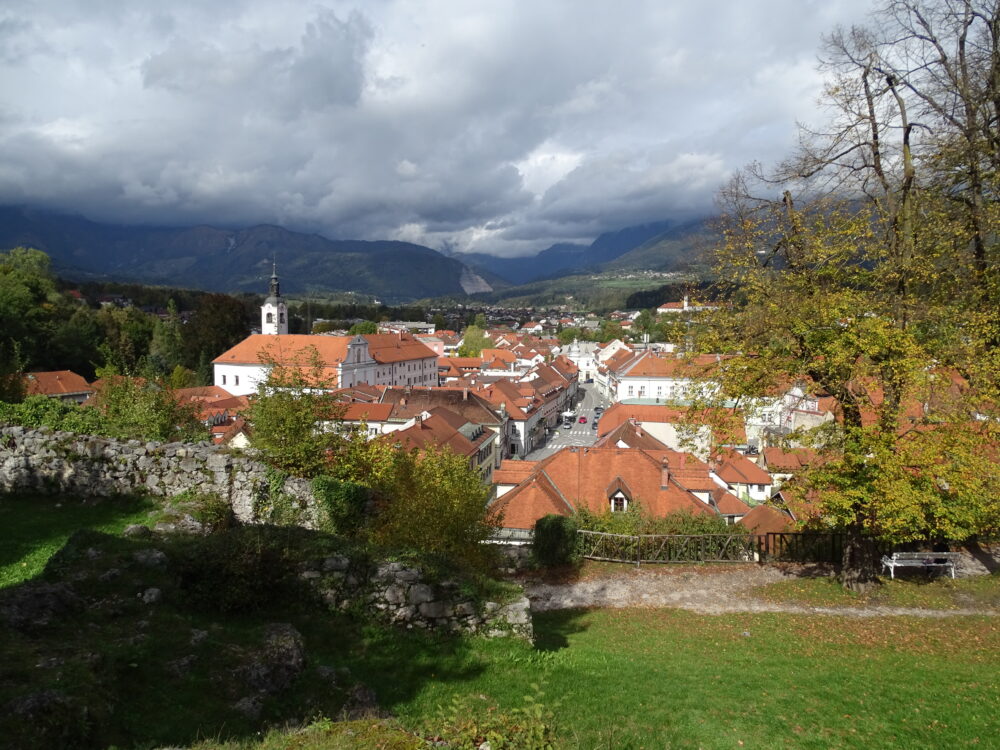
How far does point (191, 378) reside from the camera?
285 ft

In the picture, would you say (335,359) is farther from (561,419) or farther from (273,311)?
(561,419)

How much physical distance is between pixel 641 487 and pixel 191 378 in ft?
251

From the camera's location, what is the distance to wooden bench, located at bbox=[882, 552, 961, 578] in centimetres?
1558

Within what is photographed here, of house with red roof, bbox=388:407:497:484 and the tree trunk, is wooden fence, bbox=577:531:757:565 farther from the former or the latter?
house with red roof, bbox=388:407:497:484

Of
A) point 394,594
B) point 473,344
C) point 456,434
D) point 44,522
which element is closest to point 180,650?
point 394,594

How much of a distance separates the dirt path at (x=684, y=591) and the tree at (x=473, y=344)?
12636cm

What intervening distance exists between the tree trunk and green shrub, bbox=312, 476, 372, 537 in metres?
12.2

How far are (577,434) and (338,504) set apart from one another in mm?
71895

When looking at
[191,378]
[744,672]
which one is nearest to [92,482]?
[744,672]

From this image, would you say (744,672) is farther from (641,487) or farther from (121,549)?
(641,487)

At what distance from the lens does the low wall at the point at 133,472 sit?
14.6 meters

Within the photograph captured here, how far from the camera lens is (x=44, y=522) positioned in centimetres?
1288

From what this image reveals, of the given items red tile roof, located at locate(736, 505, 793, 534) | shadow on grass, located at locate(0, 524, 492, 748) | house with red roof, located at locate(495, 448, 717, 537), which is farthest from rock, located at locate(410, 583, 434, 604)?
red tile roof, located at locate(736, 505, 793, 534)

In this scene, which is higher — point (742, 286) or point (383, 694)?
point (742, 286)
